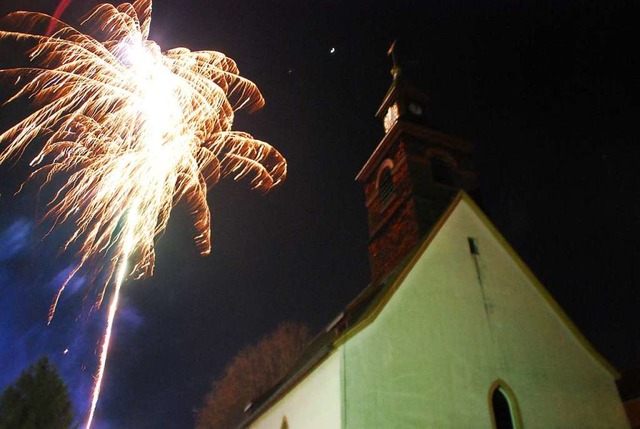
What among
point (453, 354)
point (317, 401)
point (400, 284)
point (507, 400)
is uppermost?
point (400, 284)

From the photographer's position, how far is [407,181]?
16266 mm

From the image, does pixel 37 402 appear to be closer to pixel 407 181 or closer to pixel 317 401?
pixel 317 401

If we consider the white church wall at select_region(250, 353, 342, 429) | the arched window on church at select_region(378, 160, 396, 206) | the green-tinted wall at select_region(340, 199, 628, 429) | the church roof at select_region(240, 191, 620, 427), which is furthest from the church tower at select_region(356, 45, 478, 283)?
the white church wall at select_region(250, 353, 342, 429)

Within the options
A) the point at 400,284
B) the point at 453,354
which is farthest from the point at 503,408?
the point at 400,284

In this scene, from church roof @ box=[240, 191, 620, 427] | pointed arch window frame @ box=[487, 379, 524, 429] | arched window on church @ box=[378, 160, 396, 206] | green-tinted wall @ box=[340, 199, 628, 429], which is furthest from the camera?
arched window on church @ box=[378, 160, 396, 206]

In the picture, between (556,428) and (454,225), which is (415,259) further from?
(556,428)

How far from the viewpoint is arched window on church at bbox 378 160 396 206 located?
57.6 ft

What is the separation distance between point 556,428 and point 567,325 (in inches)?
113

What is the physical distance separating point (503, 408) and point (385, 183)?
27.7ft

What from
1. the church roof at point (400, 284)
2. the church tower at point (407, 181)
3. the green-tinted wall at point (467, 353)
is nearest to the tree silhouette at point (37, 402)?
the church roof at point (400, 284)

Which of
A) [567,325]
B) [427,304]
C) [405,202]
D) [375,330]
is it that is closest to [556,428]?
[567,325]

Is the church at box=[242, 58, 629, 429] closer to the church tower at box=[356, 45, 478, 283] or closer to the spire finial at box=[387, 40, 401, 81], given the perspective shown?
the church tower at box=[356, 45, 478, 283]

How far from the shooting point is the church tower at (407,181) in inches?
616

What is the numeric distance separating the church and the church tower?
0.12 metres
